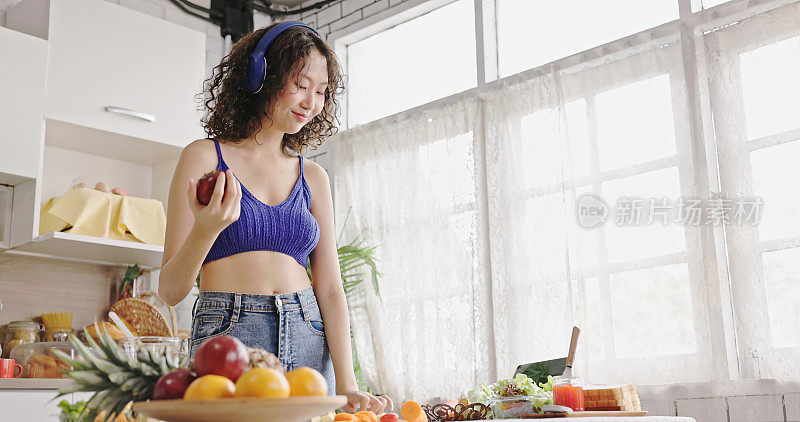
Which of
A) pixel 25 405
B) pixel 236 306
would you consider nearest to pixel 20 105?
pixel 25 405

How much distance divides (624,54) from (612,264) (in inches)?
34.8

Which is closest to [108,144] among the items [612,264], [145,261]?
[145,261]

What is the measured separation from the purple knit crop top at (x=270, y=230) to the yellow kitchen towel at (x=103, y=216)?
6.17 ft

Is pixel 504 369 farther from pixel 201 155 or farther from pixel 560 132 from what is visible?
pixel 201 155

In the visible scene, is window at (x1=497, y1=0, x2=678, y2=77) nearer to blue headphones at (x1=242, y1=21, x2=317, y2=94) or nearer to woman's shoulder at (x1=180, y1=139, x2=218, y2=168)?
blue headphones at (x1=242, y1=21, x2=317, y2=94)

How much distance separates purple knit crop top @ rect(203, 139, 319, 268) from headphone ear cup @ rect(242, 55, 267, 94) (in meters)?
0.15

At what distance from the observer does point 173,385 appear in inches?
36.1

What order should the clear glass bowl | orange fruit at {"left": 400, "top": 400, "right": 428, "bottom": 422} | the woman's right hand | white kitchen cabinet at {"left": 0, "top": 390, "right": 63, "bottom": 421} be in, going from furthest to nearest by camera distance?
white kitchen cabinet at {"left": 0, "top": 390, "right": 63, "bottom": 421}, the clear glass bowl, orange fruit at {"left": 400, "top": 400, "right": 428, "bottom": 422}, the woman's right hand

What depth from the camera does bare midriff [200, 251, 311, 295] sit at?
5.37 ft

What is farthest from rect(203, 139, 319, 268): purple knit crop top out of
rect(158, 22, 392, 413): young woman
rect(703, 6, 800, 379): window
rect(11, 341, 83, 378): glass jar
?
rect(703, 6, 800, 379): window

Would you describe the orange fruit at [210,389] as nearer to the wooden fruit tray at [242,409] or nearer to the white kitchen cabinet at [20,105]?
the wooden fruit tray at [242,409]

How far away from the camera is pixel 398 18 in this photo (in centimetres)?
452

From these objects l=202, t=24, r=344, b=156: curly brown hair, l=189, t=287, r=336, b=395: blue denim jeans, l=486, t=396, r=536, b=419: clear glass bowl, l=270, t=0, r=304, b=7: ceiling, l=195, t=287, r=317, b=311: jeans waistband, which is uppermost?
l=270, t=0, r=304, b=7: ceiling

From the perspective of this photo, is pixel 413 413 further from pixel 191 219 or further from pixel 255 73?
pixel 255 73
